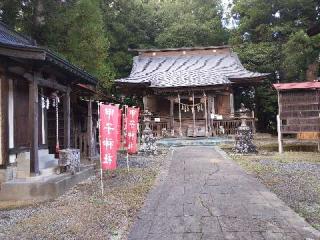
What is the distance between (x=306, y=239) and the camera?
4984 mm

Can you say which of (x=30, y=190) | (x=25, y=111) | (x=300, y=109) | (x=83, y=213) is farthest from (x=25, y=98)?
(x=300, y=109)

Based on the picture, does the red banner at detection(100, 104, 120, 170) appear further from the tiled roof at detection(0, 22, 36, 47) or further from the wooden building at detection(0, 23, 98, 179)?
the tiled roof at detection(0, 22, 36, 47)

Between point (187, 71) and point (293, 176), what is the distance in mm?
19700

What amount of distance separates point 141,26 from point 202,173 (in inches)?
1154

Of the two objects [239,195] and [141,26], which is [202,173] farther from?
[141,26]

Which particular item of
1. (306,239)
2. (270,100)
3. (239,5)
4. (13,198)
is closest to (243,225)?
(306,239)

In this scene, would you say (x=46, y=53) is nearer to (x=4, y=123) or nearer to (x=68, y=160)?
(x=4, y=123)

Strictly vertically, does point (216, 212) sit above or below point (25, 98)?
below

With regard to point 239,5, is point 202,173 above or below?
below

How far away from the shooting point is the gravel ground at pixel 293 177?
679cm

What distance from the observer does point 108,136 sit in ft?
29.5

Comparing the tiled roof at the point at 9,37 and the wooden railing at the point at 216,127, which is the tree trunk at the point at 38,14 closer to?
the tiled roof at the point at 9,37

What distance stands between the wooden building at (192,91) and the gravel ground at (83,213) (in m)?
14.1

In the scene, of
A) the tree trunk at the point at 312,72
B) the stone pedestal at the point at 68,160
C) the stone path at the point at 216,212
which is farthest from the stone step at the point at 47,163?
the tree trunk at the point at 312,72
